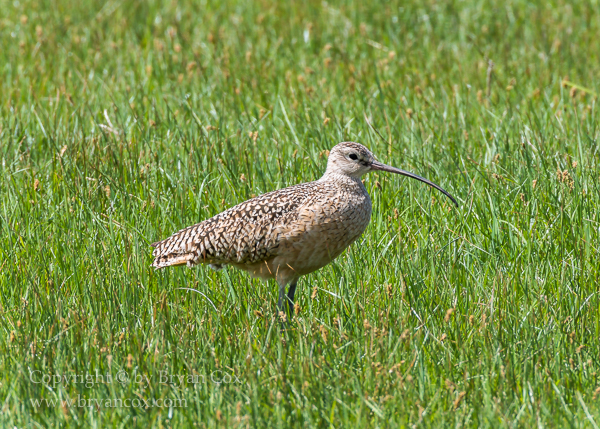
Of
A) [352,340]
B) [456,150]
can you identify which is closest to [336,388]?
[352,340]

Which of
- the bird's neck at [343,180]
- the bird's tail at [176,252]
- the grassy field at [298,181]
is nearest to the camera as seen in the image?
the grassy field at [298,181]

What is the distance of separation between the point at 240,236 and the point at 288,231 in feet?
0.87

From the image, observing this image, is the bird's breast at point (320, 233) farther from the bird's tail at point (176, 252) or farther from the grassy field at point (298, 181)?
the bird's tail at point (176, 252)

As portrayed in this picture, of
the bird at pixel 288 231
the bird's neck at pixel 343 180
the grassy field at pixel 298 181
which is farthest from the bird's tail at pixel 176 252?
the bird's neck at pixel 343 180

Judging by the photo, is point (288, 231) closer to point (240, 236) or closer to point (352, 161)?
point (240, 236)

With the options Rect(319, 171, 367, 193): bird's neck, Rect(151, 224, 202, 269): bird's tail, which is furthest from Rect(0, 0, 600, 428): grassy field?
Rect(319, 171, 367, 193): bird's neck

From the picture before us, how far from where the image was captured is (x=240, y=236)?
14.7 feet

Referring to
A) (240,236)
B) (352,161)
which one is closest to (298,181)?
(352,161)

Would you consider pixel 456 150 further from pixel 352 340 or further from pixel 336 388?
pixel 336 388

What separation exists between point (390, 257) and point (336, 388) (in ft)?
5.27

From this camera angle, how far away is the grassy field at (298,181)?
342 cm

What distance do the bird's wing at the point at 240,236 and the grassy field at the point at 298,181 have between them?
0.17 metres

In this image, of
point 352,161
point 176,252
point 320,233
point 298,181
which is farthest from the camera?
point 298,181

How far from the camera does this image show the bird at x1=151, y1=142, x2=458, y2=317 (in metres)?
4.40
